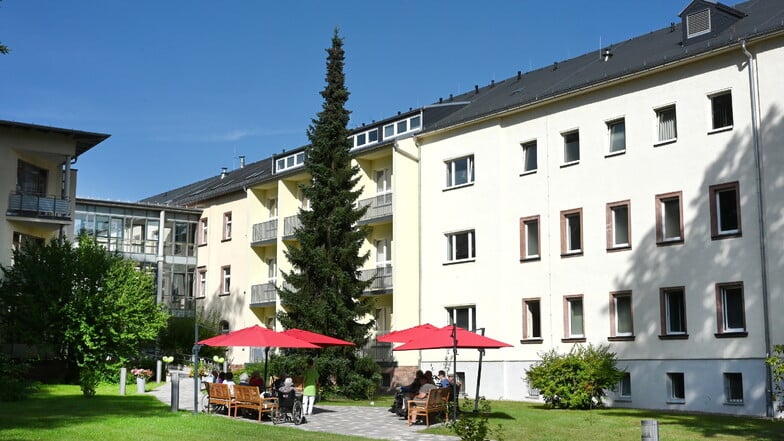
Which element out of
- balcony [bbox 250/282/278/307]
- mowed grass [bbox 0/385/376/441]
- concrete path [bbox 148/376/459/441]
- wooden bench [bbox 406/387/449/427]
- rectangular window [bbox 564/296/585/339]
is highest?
balcony [bbox 250/282/278/307]

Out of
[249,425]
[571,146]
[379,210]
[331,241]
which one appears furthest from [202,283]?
[249,425]

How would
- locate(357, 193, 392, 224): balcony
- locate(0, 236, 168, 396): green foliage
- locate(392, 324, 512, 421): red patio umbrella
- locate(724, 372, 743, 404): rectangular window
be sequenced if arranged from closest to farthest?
1. locate(392, 324, 512, 421): red patio umbrella
2. locate(724, 372, 743, 404): rectangular window
3. locate(0, 236, 168, 396): green foliage
4. locate(357, 193, 392, 224): balcony

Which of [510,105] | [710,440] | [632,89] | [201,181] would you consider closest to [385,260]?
[510,105]

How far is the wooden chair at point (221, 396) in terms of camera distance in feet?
80.3

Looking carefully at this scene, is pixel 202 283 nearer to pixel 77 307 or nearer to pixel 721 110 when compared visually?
pixel 77 307

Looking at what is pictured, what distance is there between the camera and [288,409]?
23.5 m

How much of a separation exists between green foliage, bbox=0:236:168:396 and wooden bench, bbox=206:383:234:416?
11.9 metres

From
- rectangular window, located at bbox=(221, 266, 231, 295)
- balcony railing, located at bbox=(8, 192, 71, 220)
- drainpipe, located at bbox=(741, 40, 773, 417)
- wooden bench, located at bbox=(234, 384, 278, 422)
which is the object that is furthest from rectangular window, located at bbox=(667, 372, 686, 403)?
rectangular window, located at bbox=(221, 266, 231, 295)

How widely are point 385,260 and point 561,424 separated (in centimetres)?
2020

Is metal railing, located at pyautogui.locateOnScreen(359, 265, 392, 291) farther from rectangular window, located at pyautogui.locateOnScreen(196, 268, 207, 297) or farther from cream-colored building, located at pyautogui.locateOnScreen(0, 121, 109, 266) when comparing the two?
rectangular window, located at pyautogui.locateOnScreen(196, 268, 207, 297)

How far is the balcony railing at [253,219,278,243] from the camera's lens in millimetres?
47656

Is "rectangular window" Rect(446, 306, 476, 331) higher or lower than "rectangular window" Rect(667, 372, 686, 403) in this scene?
higher

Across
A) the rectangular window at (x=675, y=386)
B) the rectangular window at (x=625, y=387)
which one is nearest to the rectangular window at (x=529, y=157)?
the rectangular window at (x=625, y=387)

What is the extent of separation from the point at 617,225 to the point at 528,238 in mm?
3941
